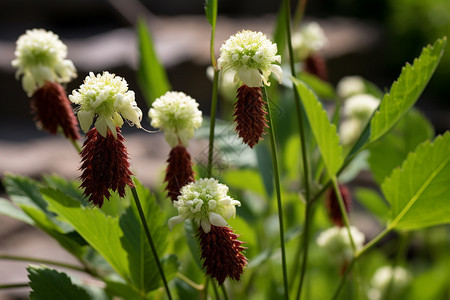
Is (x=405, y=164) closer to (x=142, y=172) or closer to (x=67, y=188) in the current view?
(x=67, y=188)

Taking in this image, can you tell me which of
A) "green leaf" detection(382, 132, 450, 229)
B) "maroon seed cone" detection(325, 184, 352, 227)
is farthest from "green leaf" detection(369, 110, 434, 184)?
"green leaf" detection(382, 132, 450, 229)

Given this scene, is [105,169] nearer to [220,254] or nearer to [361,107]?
[220,254]

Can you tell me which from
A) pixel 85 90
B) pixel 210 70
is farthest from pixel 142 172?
pixel 85 90

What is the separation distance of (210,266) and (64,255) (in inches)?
73.3

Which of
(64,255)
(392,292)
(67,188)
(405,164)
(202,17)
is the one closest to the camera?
(405,164)

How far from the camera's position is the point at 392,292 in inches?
38.8

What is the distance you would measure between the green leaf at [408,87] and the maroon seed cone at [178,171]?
213mm

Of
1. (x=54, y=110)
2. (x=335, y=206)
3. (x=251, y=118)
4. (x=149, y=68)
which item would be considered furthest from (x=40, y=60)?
(x=335, y=206)

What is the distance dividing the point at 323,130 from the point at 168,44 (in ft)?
Result: 11.6

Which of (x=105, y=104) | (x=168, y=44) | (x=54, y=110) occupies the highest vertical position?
(x=168, y=44)

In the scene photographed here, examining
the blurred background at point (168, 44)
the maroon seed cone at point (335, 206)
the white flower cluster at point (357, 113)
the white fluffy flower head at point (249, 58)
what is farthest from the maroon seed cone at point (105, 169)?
the blurred background at point (168, 44)

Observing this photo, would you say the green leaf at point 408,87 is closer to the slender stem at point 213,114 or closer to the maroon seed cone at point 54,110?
the slender stem at point 213,114

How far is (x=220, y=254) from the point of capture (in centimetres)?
47

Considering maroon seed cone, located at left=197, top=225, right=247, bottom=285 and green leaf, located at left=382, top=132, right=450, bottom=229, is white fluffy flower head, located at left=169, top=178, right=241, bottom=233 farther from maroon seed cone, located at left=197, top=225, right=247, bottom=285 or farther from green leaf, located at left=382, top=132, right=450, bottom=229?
green leaf, located at left=382, top=132, right=450, bottom=229
